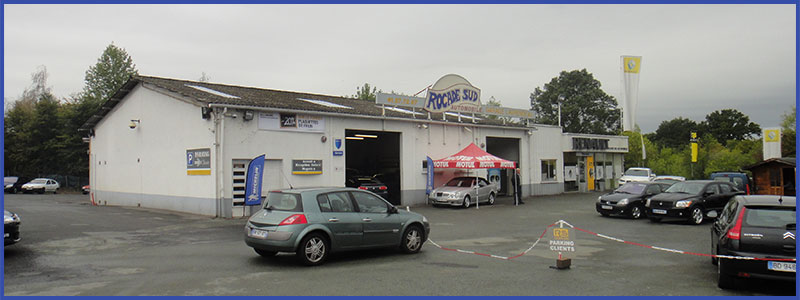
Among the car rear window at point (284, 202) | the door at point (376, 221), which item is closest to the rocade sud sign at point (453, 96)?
the door at point (376, 221)

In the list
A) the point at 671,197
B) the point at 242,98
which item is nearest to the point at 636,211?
the point at 671,197

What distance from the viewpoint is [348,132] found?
2556 centimetres

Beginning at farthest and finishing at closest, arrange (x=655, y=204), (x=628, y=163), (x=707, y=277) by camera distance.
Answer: (x=628, y=163), (x=655, y=204), (x=707, y=277)

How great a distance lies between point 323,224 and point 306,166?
11590 millimetres

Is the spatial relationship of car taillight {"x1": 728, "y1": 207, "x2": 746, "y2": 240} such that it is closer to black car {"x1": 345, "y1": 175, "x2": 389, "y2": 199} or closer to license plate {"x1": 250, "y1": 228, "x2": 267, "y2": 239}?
license plate {"x1": 250, "y1": 228, "x2": 267, "y2": 239}

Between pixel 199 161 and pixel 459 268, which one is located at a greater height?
pixel 199 161

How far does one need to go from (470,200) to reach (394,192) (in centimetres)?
443

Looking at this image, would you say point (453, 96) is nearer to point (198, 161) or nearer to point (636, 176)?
point (198, 161)

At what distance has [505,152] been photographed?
3177 centimetres

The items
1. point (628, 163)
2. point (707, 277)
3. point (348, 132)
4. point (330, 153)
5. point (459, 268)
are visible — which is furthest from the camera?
point (628, 163)

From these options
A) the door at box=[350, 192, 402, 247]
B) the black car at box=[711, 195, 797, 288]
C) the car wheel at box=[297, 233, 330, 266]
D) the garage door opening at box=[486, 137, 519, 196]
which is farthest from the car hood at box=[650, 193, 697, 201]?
the garage door opening at box=[486, 137, 519, 196]

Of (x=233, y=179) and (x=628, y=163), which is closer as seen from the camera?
(x=233, y=179)

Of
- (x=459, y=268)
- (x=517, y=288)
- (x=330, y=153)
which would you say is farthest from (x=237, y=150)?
(x=517, y=288)

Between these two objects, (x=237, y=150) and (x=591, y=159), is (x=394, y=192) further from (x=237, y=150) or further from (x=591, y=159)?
(x=591, y=159)
